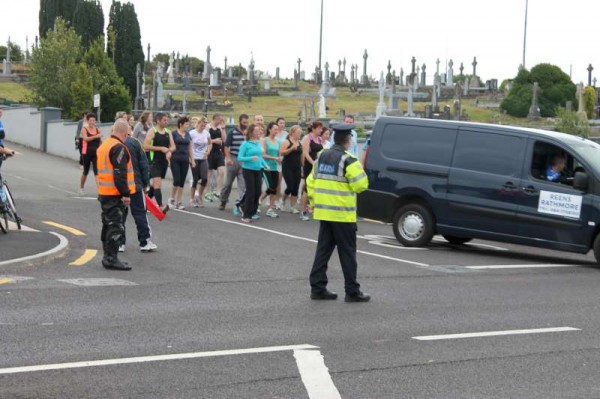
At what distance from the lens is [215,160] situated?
73.7ft

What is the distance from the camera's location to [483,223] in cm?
1656

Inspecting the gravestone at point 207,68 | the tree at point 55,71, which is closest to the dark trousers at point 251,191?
the tree at point 55,71

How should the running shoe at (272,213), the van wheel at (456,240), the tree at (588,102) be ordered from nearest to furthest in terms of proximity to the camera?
the van wheel at (456,240) → the running shoe at (272,213) → the tree at (588,102)

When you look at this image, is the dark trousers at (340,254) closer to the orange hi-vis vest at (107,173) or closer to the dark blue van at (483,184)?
the orange hi-vis vest at (107,173)

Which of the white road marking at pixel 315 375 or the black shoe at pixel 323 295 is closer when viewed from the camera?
the white road marking at pixel 315 375

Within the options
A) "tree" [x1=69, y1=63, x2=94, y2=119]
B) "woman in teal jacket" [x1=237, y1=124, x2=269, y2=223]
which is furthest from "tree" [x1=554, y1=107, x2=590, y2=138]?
"woman in teal jacket" [x1=237, y1=124, x2=269, y2=223]

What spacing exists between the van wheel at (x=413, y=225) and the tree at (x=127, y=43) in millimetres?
56477

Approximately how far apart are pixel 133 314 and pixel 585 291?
5570 millimetres

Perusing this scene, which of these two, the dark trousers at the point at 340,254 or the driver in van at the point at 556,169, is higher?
the driver in van at the point at 556,169

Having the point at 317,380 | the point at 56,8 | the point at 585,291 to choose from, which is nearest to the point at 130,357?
the point at 317,380

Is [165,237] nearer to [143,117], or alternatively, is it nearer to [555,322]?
[143,117]

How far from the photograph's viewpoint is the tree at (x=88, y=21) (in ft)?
235

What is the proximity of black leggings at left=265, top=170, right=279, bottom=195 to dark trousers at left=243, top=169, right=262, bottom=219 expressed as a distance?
1.24 metres

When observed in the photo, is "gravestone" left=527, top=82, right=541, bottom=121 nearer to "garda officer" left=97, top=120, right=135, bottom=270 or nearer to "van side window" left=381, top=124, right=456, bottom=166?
"van side window" left=381, top=124, right=456, bottom=166
